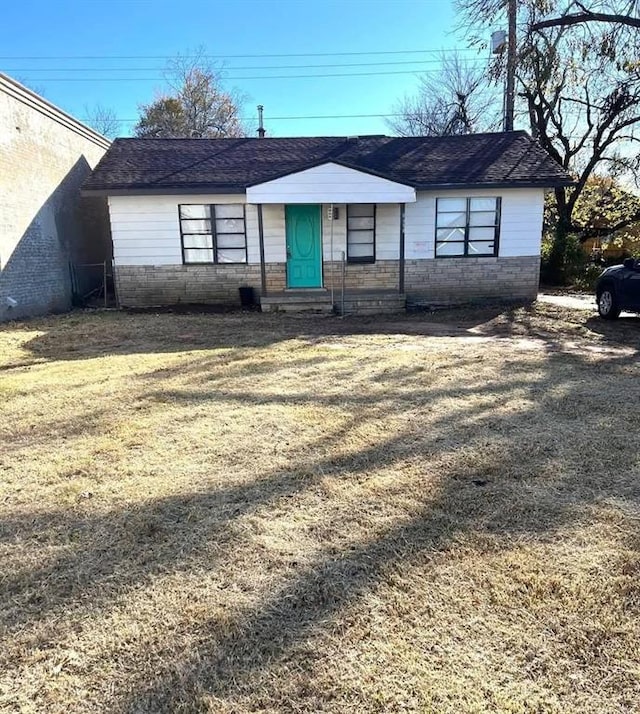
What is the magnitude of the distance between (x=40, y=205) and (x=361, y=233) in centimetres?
776

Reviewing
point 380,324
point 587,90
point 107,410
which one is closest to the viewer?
point 107,410

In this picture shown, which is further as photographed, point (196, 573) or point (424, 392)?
point (424, 392)

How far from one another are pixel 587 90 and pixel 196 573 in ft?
78.3

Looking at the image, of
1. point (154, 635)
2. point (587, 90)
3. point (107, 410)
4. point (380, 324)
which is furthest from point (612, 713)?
point (587, 90)

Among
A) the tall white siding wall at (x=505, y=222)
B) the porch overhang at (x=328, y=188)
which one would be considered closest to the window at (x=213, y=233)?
the porch overhang at (x=328, y=188)

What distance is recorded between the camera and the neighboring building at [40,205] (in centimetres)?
1098

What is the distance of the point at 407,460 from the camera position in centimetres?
370

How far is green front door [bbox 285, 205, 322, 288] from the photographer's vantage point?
43.7 feet

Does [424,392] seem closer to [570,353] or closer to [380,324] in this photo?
[570,353]

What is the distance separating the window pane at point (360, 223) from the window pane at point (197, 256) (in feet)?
11.9

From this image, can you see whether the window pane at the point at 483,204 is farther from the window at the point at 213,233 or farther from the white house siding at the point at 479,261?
the window at the point at 213,233

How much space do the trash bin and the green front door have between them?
975 mm

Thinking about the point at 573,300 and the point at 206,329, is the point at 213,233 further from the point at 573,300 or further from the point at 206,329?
the point at 573,300

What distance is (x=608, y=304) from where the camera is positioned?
10961 millimetres
